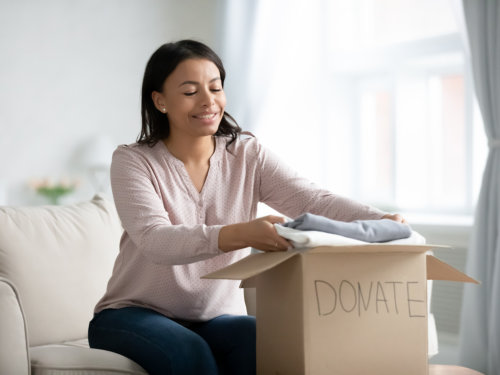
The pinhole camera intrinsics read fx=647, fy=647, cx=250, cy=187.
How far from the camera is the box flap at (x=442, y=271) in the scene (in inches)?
47.0

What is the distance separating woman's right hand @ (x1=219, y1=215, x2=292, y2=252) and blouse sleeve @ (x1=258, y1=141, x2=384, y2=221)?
36 cm

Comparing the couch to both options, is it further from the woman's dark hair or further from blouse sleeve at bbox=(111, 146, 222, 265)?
the woman's dark hair

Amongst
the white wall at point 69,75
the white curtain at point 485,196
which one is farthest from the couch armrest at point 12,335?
the white wall at point 69,75

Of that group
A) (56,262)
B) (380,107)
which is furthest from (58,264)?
(380,107)

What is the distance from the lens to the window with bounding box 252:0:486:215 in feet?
10.9

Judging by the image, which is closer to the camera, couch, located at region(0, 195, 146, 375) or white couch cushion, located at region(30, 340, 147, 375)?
white couch cushion, located at region(30, 340, 147, 375)

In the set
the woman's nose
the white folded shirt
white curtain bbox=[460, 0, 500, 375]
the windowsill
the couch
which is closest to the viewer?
the white folded shirt

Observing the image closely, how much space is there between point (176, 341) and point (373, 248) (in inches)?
17.8

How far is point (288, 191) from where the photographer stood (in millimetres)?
1585

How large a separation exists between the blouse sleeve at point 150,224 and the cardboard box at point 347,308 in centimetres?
12

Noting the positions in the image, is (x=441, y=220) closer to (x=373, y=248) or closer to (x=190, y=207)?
(x=190, y=207)

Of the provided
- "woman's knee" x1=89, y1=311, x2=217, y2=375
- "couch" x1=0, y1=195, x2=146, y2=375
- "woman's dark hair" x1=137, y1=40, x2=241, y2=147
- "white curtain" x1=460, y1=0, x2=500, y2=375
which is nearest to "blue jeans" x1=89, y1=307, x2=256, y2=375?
"woman's knee" x1=89, y1=311, x2=217, y2=375

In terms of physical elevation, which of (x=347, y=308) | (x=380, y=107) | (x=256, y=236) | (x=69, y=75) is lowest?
A: (x=347, y=308)

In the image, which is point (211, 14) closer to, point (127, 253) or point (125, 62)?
point (125, 62)
